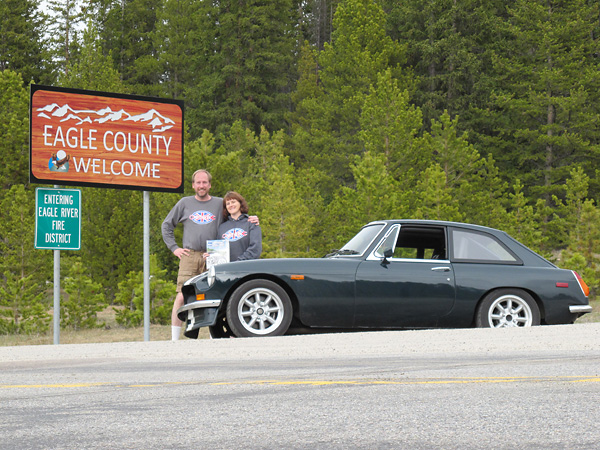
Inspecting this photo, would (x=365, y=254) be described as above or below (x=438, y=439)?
above

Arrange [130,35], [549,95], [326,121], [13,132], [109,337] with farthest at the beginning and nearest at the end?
[130,35] < [326,121] < [549,95] < [13,132] < [109,337]

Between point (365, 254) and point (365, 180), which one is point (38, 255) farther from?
point (365, 254)

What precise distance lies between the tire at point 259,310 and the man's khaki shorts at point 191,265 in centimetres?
153

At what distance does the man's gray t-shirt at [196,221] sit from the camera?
10320 mm

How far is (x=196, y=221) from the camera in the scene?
34.0 ft

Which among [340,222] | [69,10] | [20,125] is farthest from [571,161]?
[69,10]

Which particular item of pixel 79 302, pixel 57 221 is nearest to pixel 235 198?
pixel 57 221

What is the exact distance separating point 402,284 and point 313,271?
1051 mm

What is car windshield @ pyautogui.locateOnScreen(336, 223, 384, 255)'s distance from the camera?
951cm

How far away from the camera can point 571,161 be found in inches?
1854

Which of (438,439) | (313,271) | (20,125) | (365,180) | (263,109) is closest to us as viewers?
(438,439)

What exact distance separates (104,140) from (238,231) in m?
3.51

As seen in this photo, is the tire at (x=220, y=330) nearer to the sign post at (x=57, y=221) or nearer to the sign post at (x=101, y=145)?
the sign post at (x=101, y=145)

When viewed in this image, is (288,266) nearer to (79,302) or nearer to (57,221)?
(57,221)
